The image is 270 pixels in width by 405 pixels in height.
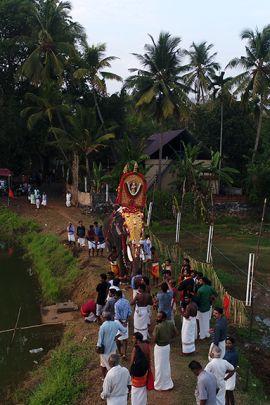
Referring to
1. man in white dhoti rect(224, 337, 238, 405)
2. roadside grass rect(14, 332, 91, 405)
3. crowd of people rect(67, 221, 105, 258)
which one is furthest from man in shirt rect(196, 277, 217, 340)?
crowd of people rect(67, 221, 105, 258)

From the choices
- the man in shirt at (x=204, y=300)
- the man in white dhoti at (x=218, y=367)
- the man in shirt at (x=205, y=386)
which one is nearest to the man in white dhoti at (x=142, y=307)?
the man in shirt at (x=204, y=300)

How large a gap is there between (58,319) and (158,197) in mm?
16413

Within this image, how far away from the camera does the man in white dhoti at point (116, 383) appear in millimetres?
6812

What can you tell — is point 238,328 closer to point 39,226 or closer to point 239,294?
point 239,294

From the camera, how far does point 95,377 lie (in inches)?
372

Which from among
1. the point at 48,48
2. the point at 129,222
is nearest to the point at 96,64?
the point at 48,48

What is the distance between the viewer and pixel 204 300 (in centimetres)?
1062

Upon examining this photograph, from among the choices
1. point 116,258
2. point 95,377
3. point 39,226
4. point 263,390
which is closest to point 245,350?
point 263,390

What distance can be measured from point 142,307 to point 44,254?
12.0 meters

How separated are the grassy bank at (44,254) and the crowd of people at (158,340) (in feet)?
13.3

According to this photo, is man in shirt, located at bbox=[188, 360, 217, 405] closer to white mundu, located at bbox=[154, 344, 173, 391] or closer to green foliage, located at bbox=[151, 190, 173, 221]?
white mundu, located at bbox=[154, 344, 173, 391]

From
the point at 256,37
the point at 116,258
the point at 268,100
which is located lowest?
the point at 116,258

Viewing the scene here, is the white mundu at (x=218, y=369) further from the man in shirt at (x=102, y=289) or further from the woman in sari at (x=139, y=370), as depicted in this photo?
the man in shirt at (x=102, y=289)

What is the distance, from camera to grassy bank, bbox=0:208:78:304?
16672mm
